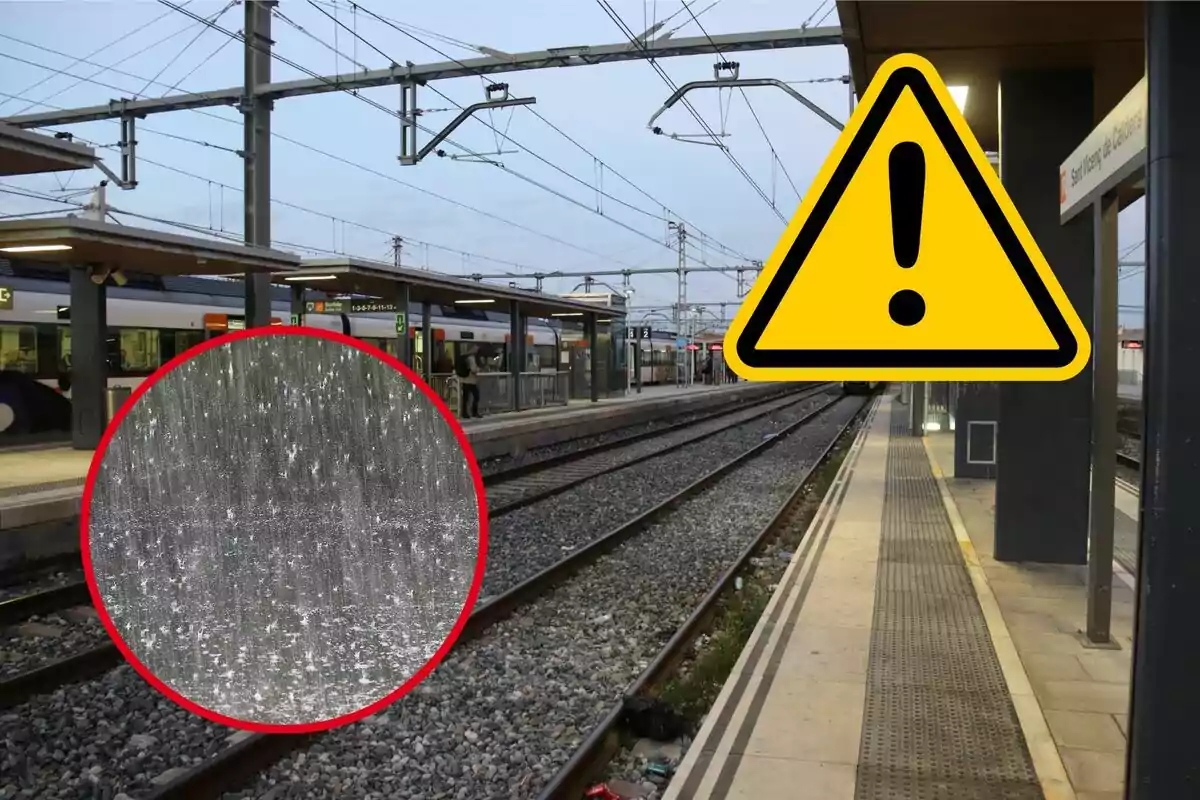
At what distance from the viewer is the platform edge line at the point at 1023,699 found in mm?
3887

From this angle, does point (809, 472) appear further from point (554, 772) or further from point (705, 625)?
point (554, 772)

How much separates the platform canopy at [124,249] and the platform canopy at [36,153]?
781 mm

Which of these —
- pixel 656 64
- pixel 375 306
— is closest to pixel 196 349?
pixel 656 64

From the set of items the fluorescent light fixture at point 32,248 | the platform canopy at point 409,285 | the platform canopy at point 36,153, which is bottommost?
the fluorescent light fixture at point 32,248

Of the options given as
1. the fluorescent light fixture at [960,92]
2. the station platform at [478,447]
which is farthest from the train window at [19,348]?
the fluorescent light fixture at [960,92]

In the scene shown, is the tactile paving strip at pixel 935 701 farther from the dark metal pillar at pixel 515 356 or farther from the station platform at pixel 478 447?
the dark metal pillar at pixel 515 356

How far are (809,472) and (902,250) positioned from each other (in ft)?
48.9

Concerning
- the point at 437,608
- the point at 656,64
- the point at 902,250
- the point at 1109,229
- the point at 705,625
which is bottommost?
the point at 705,625

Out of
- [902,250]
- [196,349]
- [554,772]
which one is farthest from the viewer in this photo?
[554,772]

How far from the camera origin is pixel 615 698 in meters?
5.78

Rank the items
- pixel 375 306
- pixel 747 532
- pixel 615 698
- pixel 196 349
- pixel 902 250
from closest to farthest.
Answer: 1. pixel 196 349
2. pixel 902 250
3. pixel 615 698
4. pixel 747 532
5. pixel 375 306

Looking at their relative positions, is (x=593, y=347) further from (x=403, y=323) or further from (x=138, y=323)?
(x=138, y=323)

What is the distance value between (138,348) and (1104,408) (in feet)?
54.8

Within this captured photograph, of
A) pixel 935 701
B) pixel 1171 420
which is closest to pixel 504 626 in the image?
pixel 935 701
